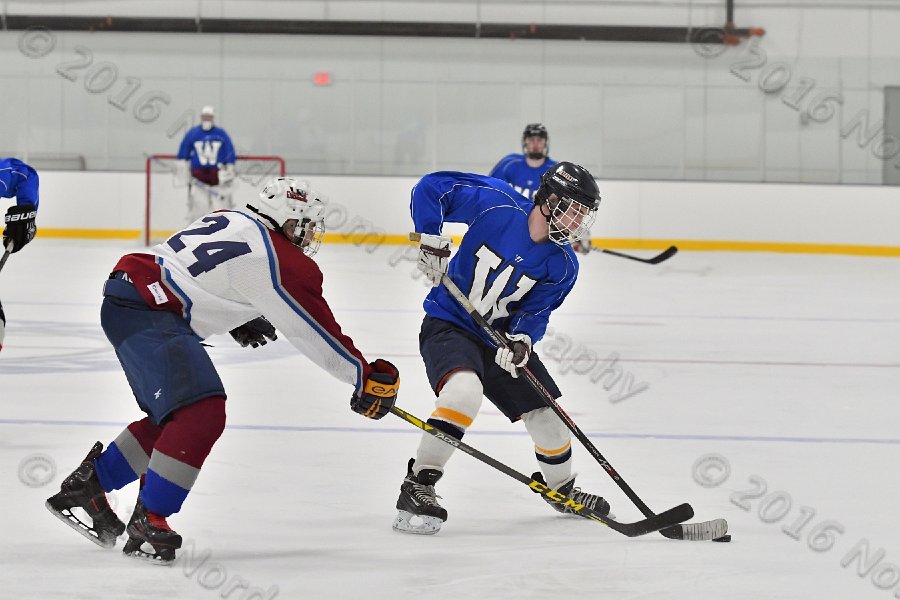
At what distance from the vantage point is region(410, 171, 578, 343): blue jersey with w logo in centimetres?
326

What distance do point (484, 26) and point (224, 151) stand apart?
324cm

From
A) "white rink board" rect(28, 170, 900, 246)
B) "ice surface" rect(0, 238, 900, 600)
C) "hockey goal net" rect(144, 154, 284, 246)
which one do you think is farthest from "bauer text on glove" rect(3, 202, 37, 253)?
"white rink board" rect(28, 170, 900, 246)

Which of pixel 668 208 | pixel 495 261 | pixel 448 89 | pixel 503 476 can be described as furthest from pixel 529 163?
pixel 448 89

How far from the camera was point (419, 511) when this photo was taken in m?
3.01

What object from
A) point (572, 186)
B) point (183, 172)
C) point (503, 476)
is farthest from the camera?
point (183, 172)

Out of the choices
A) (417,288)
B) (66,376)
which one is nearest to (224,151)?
(417,288)

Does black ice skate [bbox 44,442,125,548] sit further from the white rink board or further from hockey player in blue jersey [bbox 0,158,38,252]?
the white rink board

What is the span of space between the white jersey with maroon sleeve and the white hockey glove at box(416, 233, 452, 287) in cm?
51

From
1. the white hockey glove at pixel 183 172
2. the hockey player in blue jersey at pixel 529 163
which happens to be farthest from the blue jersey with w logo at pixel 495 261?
the white hockey glove at pixel 183 172

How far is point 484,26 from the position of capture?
14.1 metres

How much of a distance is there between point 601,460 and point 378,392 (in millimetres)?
694

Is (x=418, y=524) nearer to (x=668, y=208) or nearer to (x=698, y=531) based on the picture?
(x=698, y=531)

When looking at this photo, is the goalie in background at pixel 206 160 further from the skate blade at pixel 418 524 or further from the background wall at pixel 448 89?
the skate blade at pixel 418 524

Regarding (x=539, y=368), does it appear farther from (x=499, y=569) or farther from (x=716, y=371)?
(x=716, y=371)
